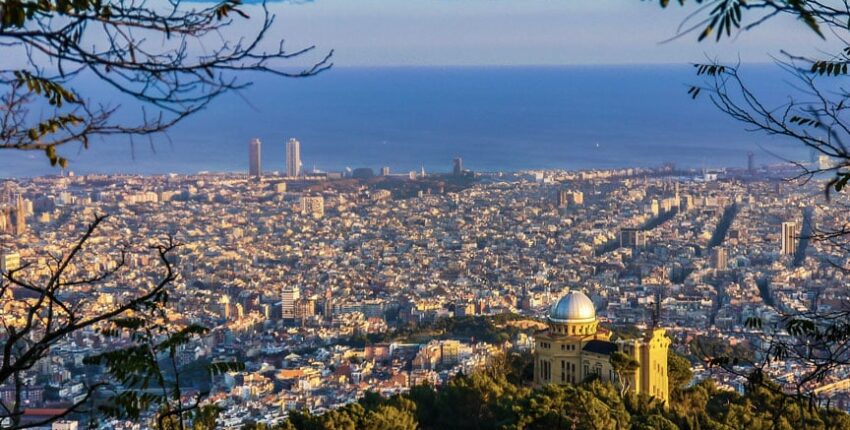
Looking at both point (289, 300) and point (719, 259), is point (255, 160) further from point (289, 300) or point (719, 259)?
point (289, 300)

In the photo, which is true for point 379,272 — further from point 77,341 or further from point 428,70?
point 428,70

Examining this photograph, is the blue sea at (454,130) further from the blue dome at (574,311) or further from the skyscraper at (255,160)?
the blue dome at (574,311)

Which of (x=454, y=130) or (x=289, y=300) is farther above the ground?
(x=454, y=130)

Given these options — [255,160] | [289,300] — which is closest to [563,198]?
[255,160]

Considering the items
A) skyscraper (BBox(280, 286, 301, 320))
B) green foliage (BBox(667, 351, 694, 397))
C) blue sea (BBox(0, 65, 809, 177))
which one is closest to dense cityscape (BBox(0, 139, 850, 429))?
skyscraper (BBox(280, 286, 301, 320))

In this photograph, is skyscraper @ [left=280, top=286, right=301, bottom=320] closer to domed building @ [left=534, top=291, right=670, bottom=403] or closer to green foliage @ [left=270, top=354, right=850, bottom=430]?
domed building @ [left=534, top=291, right=670, bottom=403]

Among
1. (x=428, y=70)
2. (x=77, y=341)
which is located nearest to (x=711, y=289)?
(x=77, y=341)
